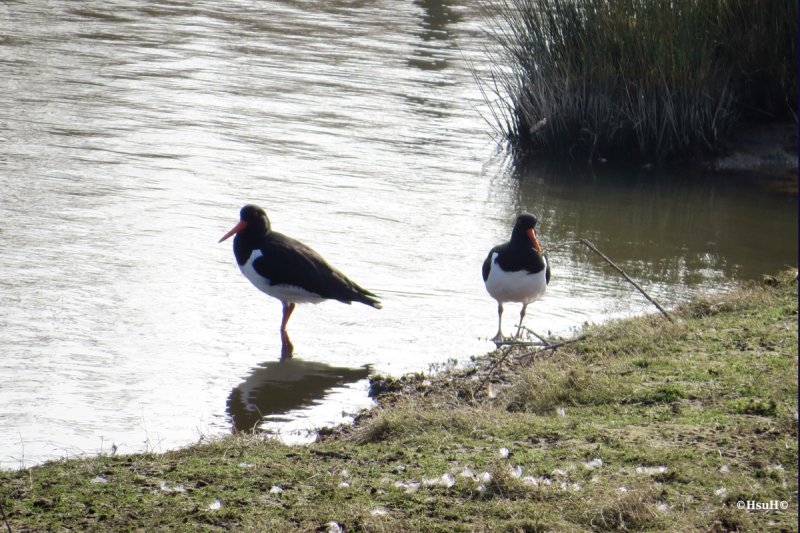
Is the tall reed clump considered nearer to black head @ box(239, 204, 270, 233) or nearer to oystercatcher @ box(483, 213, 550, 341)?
oystercatcher @ box(483, 213, 550, 341)

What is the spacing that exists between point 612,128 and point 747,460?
11.0 metres

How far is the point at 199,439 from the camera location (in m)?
6.61

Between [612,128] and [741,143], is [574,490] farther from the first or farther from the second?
[741,143]

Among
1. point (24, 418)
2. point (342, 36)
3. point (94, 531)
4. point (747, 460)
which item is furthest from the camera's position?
point (342, 36)

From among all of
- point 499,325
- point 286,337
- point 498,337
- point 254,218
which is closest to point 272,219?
→ point 254,218

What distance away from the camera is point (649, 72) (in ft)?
49.5

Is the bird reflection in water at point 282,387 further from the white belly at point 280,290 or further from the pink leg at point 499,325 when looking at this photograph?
the pink leg at point 499,325

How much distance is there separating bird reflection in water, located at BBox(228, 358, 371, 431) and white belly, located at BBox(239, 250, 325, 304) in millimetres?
854

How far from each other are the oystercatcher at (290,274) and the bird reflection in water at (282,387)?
617 millimetres

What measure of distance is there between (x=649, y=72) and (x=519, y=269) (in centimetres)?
722

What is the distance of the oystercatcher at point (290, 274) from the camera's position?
366 inches

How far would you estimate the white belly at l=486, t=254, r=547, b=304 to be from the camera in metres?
8.98

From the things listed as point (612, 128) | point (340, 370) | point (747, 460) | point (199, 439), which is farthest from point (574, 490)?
point (612, 128)

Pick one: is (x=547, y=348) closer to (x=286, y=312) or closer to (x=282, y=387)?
(x=282, y=387)
